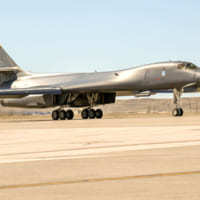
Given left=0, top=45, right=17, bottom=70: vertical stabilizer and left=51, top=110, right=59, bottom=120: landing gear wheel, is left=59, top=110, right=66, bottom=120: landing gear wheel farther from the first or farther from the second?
left=0, top=45, right=17, bottom=70: vertical stabilizer

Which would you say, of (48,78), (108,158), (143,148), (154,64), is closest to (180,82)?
(154,64)

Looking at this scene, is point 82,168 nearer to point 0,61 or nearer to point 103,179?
point 103,179

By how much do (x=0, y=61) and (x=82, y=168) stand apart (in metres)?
35.3

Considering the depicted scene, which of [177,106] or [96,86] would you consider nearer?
[177,106]

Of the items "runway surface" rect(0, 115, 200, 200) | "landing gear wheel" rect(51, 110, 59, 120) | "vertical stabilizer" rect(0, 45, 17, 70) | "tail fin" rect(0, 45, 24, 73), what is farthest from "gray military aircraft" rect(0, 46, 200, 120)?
"runway surface" rect(0, 115, 200, 200)

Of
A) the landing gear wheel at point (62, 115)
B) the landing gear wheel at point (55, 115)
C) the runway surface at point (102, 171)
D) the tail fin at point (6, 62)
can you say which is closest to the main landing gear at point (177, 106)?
the landing gear wheel at point (62, 115)

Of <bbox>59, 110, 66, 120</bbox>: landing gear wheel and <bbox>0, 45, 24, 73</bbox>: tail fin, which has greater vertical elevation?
<bbox>0, 45, 24, 73</bbox>: tail fin

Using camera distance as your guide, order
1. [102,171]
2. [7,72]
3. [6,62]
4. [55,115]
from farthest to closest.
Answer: [6,62] < [7,72] < [55,115] < [102,171]

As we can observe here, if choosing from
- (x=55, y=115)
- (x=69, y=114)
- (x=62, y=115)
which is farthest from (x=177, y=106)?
(x=55, y=115)

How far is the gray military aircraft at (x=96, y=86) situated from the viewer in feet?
109

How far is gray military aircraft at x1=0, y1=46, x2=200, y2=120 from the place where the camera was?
3334 centimetres

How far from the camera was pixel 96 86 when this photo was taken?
35500mm

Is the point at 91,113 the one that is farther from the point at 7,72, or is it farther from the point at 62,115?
the point at 7,72

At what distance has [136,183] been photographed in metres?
6.66
